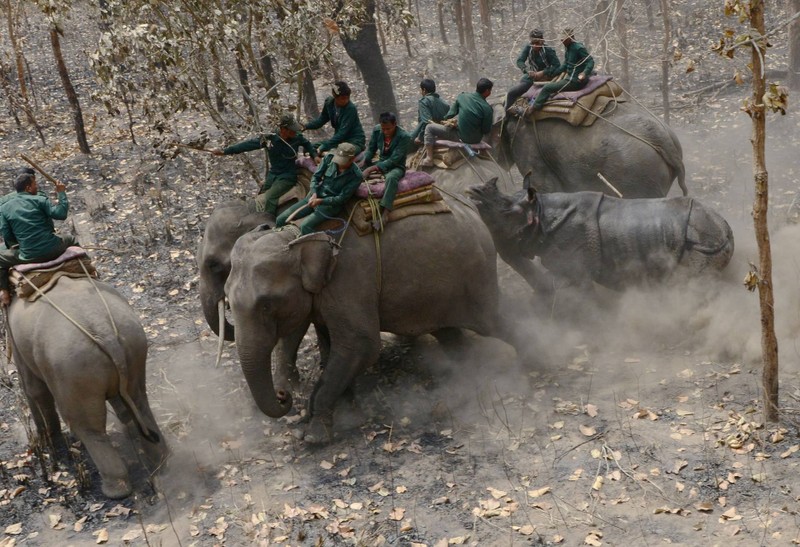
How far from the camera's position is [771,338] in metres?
7.31

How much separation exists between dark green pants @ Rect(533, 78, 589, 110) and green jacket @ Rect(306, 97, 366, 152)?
2.56 m

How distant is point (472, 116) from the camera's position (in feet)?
37.1

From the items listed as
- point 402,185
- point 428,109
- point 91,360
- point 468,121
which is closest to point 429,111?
point 428,109

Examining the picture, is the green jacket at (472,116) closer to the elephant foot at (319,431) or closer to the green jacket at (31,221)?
the elephant foot at (319,431)

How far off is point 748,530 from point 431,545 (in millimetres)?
2253

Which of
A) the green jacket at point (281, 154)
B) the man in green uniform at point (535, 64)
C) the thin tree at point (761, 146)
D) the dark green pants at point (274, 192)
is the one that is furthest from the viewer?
the man in green uniform at point (535, 64)

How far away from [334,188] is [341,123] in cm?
223

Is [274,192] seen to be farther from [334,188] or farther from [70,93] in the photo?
[70,93]

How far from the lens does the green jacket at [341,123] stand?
34.0 feet

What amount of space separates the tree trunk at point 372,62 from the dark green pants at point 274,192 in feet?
21.7

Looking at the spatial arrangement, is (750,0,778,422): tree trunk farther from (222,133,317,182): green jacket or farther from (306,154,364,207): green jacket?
(222,133,317,182): green jacket

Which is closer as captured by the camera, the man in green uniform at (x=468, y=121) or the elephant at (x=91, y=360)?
the elephant at (x=91, y=360)

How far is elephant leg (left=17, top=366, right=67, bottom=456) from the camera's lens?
8508 mm

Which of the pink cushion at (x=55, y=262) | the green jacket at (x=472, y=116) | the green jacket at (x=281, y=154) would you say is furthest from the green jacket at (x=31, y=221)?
the green jacket at (x=472, y=116)
